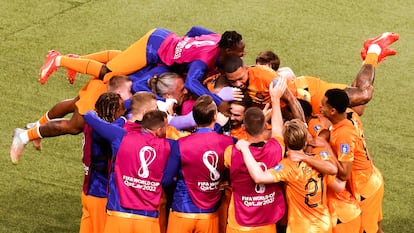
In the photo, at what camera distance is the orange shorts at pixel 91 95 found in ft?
32.2

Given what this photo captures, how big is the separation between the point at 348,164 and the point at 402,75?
6169 mm

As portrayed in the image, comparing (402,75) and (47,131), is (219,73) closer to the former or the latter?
(47,131)

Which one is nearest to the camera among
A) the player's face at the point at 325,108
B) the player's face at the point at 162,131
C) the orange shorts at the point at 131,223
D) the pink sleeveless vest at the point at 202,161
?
the pink sleeveless vest at the point at 202,161

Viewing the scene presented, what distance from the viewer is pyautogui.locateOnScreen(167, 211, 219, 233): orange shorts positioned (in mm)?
8727

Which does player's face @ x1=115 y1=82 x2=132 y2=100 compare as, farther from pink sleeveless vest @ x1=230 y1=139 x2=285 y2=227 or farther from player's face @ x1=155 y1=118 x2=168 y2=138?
pink sleeveless vest @ x1=230 y1=139 x2=285 y2=227

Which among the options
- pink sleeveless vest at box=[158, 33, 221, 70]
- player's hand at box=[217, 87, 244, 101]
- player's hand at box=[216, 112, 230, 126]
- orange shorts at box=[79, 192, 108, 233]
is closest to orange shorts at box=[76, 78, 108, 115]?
pink sleeveless vest at box=[158, 33, 221, 70]

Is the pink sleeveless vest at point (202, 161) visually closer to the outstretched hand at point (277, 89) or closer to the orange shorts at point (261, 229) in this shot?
the orange shorts at point (261, 229)

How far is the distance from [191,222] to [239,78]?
1437 mm

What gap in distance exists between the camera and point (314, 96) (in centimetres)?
959

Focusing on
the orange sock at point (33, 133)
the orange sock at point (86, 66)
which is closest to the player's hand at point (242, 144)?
the orange sock at point (86, 66)

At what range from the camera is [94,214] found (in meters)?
9.60

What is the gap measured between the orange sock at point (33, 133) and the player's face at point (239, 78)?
2.29m

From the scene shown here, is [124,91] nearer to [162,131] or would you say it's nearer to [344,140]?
[162,131]

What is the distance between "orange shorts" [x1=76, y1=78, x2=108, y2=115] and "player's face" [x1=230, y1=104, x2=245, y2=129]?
1.55 m
